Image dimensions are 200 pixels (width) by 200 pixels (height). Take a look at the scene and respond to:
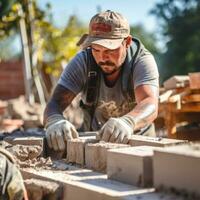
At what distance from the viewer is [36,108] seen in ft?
37.2

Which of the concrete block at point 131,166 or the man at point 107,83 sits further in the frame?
the man at point 107,83

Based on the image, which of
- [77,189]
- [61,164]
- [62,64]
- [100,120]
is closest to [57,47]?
[62,64]

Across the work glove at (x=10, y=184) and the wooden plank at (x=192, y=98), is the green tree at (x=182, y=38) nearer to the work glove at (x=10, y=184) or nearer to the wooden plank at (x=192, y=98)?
the wooden plank at (x=192, y=98)

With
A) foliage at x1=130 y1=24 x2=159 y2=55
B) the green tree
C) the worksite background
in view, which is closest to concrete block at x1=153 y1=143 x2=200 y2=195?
the worksite background

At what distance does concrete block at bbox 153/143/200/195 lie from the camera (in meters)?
2.21

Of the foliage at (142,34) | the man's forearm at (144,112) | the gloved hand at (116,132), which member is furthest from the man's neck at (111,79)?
the foliage at (142,34)

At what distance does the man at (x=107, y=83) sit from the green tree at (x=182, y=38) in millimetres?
18673

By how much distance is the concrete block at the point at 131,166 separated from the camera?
2.57 m

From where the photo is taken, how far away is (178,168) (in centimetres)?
228

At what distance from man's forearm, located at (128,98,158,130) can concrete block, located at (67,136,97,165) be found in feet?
1.49

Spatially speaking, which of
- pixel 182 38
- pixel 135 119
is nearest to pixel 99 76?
pixel 135 119

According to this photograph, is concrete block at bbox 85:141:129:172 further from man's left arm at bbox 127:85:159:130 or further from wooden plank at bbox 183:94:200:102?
wooden plank at bbox 183:94:200:102

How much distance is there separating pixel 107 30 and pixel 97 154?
134 centimetres

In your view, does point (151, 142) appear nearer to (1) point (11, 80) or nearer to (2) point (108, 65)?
(2) point (108, 65)
